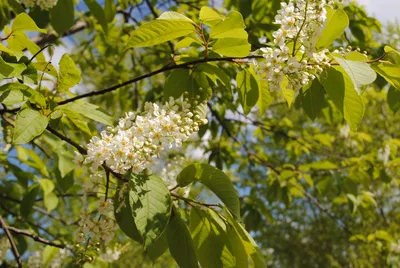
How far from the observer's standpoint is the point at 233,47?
121 centimetres

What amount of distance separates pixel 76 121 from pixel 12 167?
129 cm

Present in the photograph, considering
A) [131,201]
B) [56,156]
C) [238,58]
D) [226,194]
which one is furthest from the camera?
[56,156]

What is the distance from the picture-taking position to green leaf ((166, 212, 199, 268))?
112 cm

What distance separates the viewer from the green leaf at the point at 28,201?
7.89 ft

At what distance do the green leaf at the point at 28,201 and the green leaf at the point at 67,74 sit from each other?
4.44ft

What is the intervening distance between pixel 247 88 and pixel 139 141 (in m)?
0.43

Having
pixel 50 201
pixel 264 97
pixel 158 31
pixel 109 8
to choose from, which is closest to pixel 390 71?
pixel 264 97

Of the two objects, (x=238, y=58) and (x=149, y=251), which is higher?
(x=238, y=58)

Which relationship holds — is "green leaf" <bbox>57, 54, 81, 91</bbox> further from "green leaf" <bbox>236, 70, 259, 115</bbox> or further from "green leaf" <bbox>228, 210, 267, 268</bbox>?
"green leaf" <bbox>228, 210, 267, 268</bbox>

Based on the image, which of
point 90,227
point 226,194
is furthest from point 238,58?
point 90,227

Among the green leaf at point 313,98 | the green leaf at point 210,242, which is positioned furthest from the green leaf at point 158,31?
the green leaf at point 210,242

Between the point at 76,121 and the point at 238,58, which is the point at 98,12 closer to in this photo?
the point at 76,121

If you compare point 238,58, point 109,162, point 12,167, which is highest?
point 238,58

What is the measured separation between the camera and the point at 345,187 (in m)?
2.89
